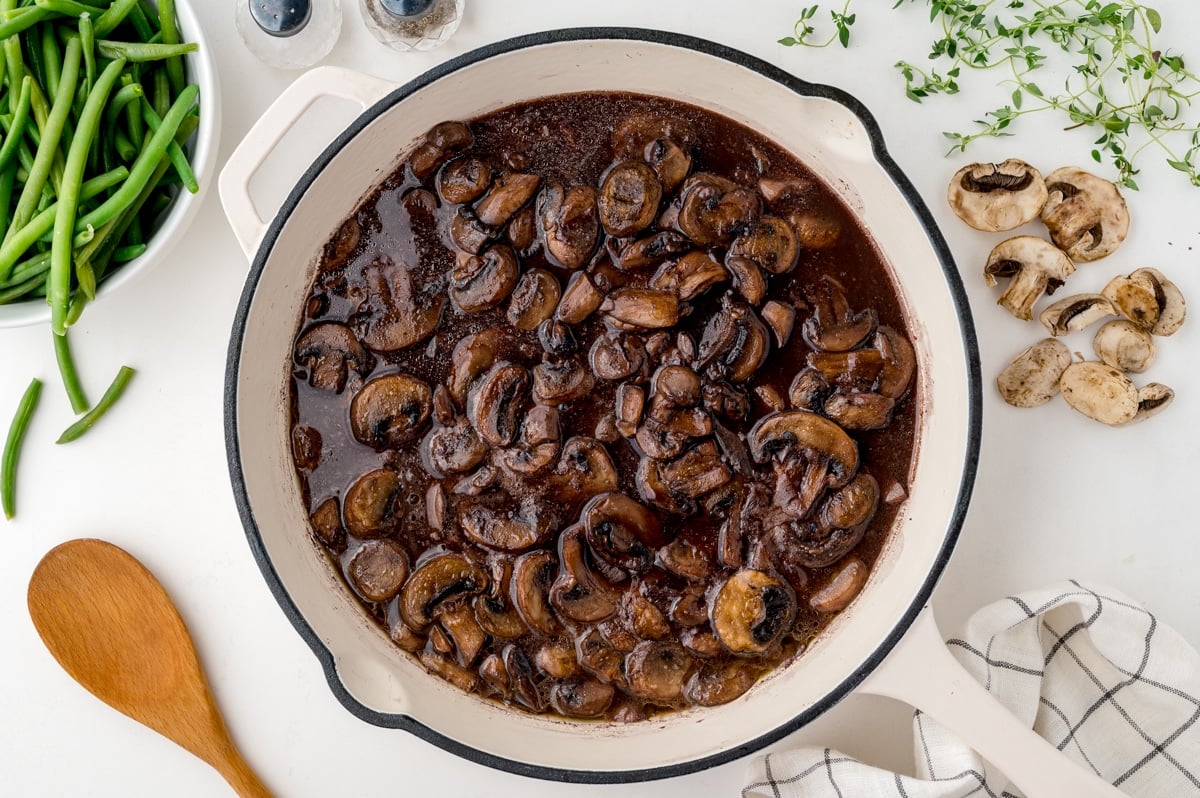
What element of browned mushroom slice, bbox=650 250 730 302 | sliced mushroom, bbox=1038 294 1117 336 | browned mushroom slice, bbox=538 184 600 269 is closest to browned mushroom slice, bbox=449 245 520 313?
browned mushroom slice, bbox=538 184 600 269

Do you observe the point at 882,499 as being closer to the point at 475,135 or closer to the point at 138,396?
the point at 475,135

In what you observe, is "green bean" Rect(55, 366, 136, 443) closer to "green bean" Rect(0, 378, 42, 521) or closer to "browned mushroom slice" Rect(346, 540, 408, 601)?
"green bean" Rect(0, 378, 42, 521)

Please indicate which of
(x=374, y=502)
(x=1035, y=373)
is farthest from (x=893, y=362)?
(x=374, y=502)

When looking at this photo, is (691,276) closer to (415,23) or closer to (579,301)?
(579,301)

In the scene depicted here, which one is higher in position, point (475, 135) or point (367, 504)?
point (475, 135)

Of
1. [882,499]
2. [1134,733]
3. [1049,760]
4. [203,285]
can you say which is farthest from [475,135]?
[1134,733]

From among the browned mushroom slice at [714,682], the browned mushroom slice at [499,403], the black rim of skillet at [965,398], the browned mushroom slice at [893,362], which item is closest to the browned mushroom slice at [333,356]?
the black rim of skillet at [965,398]
